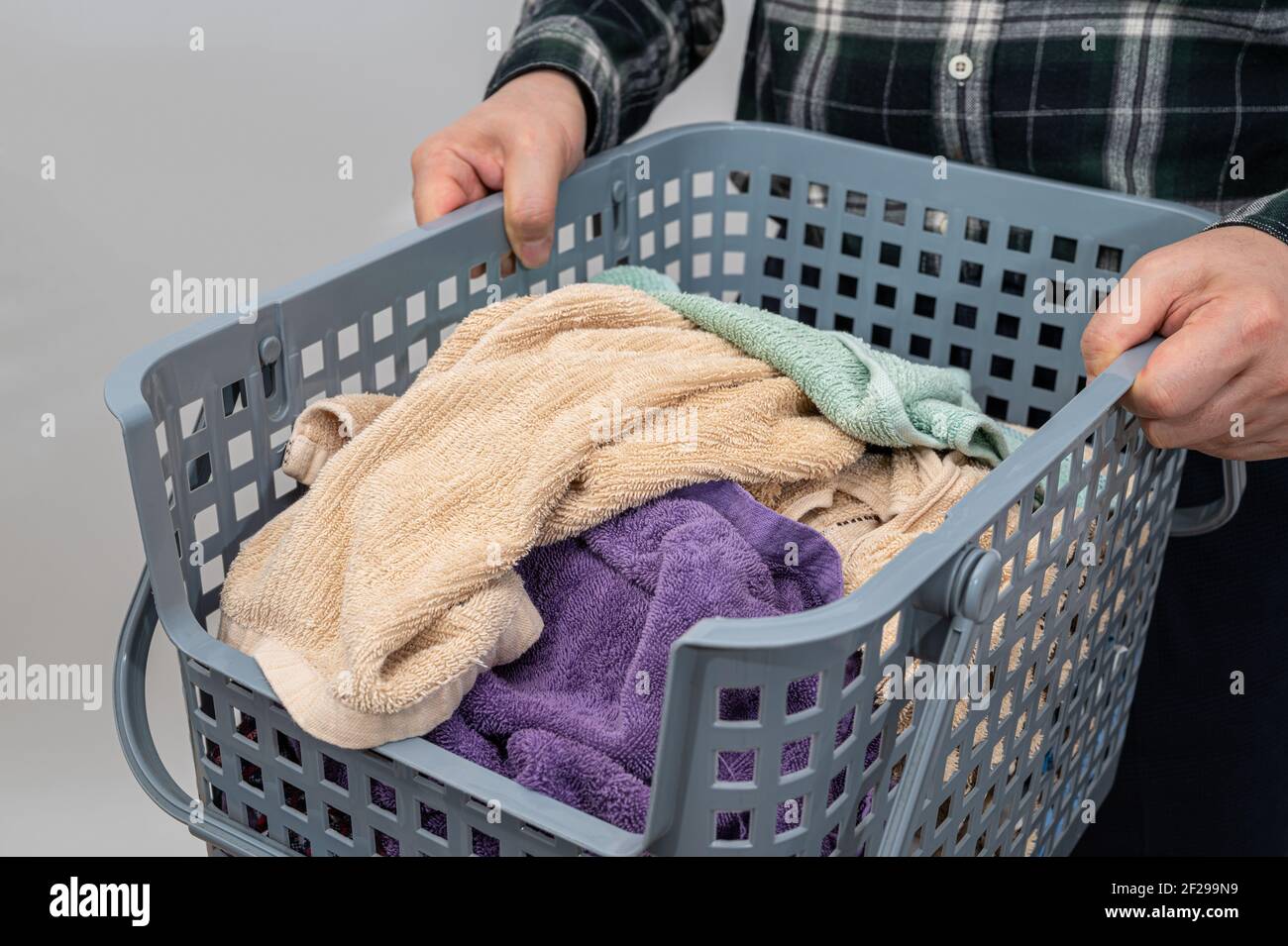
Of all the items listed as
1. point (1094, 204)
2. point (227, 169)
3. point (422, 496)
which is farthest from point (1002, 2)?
point (227, 169)

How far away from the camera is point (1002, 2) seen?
2.74ft

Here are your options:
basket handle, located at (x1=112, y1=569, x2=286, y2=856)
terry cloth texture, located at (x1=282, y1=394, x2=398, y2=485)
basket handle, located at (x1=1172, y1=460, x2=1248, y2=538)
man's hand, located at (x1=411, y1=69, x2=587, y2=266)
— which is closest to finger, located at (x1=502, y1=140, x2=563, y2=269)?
man's hand, located at (x1=411, y1=69, x2=587, y2=266)

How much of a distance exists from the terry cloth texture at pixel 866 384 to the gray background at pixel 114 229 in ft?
2.21

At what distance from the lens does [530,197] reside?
2.60 feet

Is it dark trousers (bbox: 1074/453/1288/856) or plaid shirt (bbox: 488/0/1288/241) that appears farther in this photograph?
dark trousers (bbox: 1074/453/1288/856)

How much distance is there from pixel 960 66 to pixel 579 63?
24cm

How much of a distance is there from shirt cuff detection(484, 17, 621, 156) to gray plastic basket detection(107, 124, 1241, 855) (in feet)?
0.08

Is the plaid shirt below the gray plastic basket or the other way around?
the other way around

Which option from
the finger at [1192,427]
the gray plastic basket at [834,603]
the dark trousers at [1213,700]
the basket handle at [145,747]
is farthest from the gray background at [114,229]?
the finger at [1192,427]

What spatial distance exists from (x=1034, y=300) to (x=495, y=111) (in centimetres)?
36

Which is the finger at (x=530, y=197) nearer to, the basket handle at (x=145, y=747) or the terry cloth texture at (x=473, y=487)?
the terry cloth texture at (x=473, y=487)

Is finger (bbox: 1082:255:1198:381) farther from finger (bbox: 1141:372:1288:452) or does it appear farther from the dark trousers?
the dark trousers

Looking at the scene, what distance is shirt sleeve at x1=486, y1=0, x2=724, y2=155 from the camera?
89 cm

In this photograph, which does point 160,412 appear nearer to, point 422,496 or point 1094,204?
point 422,496
